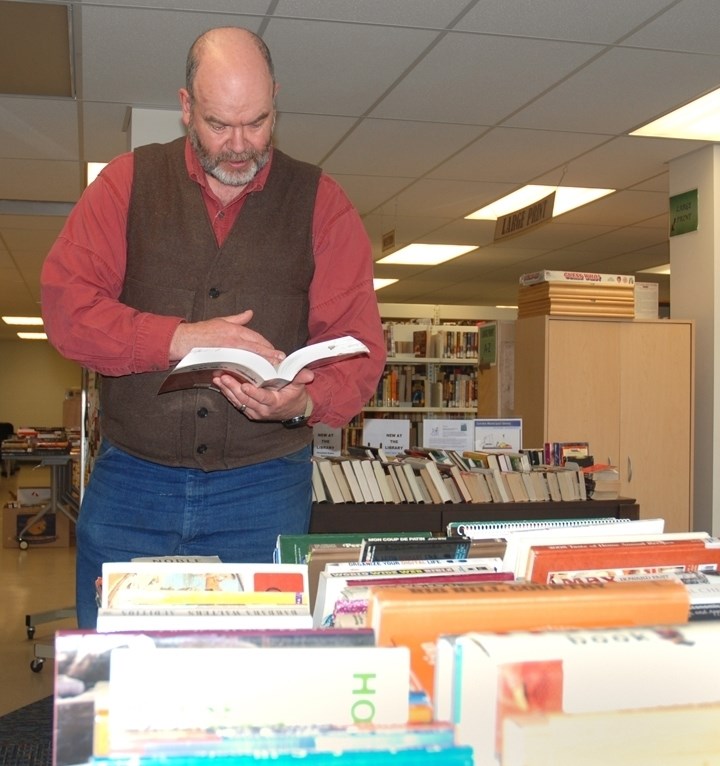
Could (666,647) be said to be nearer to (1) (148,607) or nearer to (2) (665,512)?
(1) (148,607)

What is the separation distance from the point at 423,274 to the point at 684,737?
1025cm

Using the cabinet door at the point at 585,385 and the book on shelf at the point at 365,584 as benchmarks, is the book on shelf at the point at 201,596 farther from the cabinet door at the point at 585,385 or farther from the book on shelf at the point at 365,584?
the cabinet door at the point at 585,385

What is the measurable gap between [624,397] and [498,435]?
1157mm

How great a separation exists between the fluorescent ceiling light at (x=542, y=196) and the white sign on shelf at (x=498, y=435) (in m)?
2.29

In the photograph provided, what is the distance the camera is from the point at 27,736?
11.1 feet

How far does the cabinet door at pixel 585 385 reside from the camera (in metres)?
5.40

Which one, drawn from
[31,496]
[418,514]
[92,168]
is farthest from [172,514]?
[31,496]

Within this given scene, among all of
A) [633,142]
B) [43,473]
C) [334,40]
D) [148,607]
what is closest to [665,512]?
[633,142]

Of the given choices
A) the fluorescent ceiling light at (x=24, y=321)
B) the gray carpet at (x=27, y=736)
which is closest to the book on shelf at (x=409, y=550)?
the gray carpet at (x=27, y=736)

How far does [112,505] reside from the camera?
1524 mm

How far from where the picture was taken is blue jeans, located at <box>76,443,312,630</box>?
1512 mm

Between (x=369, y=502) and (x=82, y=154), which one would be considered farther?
(x=82, y=154)

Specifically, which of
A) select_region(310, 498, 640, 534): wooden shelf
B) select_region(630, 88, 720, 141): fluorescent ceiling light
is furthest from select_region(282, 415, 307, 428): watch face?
select_region(630, 88, 720, 141): fluorescent ceiling light

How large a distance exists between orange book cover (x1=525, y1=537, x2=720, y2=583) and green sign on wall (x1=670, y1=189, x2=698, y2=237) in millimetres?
4955
